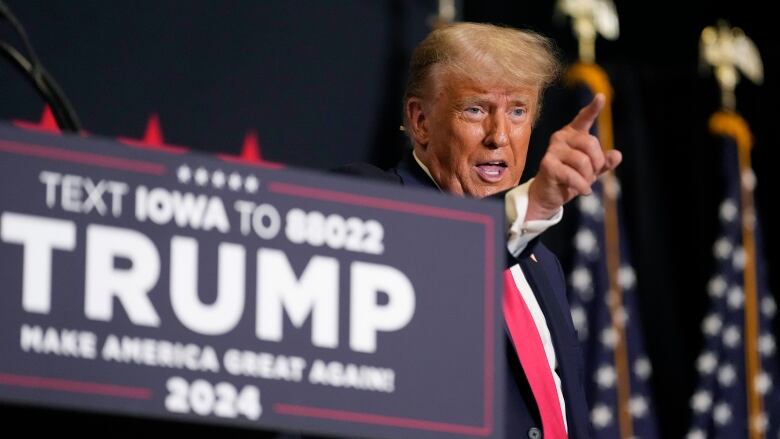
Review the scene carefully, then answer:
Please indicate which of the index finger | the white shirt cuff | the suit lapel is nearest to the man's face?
the suit lapel

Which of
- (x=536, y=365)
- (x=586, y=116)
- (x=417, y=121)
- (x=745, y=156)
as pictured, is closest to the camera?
(x=586, y=116)

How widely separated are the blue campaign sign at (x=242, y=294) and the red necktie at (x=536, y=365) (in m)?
0.44

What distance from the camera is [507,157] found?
2578mm

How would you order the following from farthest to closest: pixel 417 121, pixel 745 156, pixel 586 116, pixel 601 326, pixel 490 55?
pixel 745 156
pixel 601 326
pixel 417 121
pixel 490 55
pixel 586 116

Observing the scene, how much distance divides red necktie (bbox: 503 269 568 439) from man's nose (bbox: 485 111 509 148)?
0.80ft

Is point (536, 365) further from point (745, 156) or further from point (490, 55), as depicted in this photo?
point (745, 156)

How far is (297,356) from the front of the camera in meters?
1.85

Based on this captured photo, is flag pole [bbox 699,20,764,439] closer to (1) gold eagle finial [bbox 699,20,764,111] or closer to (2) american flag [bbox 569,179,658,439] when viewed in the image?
(1) gold eagle finial [bbox 699,20,764,111]

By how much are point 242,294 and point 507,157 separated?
32.5 inches

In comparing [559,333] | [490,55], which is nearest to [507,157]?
[490,55]

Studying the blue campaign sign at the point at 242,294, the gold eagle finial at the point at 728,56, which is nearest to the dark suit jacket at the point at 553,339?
the blue campaign sign at the point at 242,294

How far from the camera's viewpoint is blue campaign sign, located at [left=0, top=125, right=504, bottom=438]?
1.77 meters

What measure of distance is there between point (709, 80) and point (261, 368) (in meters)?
5.21

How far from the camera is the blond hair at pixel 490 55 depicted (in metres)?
2.55
